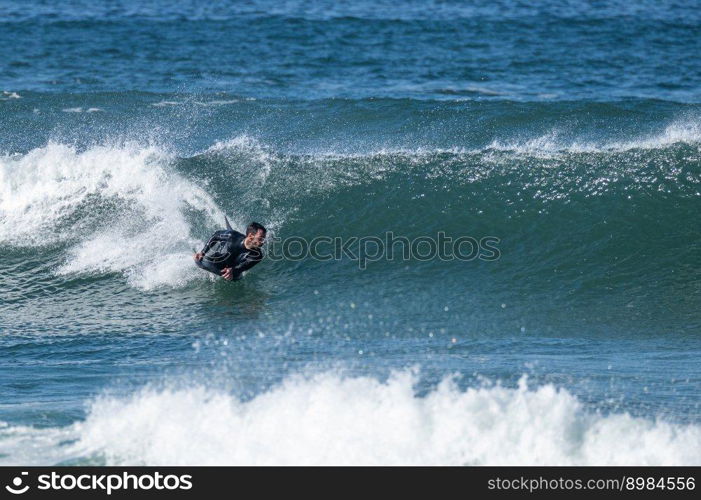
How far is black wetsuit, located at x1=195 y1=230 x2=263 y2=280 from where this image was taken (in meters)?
11.3

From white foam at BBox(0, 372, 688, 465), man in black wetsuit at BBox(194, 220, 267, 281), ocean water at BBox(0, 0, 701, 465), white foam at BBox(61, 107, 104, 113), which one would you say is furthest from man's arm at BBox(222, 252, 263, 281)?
white foam at BBox(61, 107, 104, 113)

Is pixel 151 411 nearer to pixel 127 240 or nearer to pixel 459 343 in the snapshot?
A: pixel 459 343

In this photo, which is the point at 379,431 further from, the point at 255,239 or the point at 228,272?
the point at 228,272

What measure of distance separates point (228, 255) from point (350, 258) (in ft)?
7.34

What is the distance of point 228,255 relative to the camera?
11383 millimetres

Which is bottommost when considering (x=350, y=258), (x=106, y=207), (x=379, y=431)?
(x=379, y=431)

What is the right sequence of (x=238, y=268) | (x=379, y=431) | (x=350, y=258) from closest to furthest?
(x=379, y=431), (x=238, y=268), (x=350, y=258)

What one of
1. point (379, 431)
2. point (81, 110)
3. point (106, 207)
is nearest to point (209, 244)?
point (106, 207)

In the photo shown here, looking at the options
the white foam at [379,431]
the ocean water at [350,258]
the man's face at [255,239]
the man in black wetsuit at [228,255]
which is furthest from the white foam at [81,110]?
the white foam at [379,431]

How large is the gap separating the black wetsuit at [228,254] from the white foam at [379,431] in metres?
3.72

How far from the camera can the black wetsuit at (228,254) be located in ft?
37.1

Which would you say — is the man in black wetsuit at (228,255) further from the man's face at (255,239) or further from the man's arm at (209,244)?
the man's face at (255,239)

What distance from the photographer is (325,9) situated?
29.5m

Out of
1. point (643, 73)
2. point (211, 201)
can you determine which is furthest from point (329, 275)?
point (643, 73)
